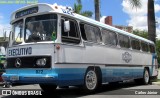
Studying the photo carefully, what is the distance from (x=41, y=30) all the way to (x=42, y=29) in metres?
0.05

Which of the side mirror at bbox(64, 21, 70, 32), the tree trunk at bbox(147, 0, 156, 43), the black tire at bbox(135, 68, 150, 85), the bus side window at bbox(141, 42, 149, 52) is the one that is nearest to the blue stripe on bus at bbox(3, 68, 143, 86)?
the side mirror at bbox(64, 21, 70, 32)

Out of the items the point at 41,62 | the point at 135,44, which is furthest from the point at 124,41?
the point at 41,62

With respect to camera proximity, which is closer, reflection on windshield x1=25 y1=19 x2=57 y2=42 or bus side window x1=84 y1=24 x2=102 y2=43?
reflection on windshield x1=25 y1=19 x2=57 y2=42

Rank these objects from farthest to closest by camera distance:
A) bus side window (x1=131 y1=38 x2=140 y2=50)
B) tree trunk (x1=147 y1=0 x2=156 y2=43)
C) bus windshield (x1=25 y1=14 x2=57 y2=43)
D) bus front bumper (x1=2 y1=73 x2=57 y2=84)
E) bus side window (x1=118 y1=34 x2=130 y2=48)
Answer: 1. tree trunk (x1=147 y1=0 x2=156 y2=43)
2. bus side window (x1=131 y1=38 x2=140 y2=50)
3. bus side window (x1=118 y1=34 x2=130 y2=48)
4. bus windshield (x1=25 y1=14 x2=57 y2=43)
5. bus front bumper (x1=2 y1=73 x2=57 y2=84)

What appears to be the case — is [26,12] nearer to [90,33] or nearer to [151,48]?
[90,33]

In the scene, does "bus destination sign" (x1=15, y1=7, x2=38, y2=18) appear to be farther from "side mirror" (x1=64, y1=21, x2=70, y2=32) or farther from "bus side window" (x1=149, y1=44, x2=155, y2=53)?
"bus side window" (x1=149, y1=44, x2=155, y2=53)

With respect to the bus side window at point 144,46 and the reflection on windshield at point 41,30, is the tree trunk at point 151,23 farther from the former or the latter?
the reflection on windshield at point 41,30

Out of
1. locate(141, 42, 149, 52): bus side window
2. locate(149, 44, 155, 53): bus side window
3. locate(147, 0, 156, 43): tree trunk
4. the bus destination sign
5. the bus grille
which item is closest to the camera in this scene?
the bus grille

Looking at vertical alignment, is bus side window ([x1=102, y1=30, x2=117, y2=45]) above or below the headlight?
above

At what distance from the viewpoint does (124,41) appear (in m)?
17.3

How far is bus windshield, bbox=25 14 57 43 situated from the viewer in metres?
11.4

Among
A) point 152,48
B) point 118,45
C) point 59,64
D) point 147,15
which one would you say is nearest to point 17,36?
point 59,64

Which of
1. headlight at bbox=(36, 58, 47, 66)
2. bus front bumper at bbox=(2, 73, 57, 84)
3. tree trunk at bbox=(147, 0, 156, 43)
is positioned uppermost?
tree trunk at bbox=(147, 0, 156, 43)

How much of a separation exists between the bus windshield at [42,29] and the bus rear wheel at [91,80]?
7.74 ft
